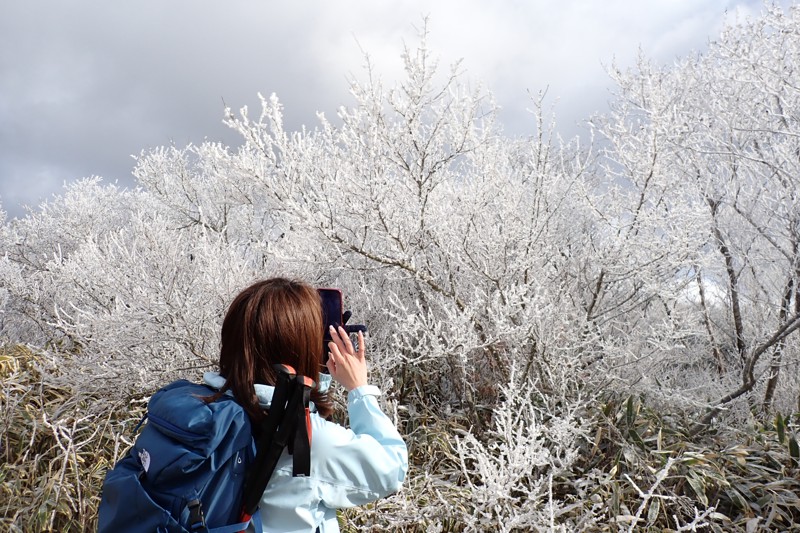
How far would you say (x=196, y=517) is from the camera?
4.10 feet

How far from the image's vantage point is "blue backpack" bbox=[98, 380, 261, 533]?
126 centimetres

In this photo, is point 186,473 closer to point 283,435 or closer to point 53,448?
point 283,435

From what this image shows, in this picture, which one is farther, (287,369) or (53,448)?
(53,448)

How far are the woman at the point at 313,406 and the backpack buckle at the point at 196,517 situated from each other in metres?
0.18

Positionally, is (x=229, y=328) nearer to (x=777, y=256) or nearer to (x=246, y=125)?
(x=246, y=125)

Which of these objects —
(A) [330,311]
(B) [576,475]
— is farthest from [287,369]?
(B) [576,475]

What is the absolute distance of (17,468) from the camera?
12.9 ft

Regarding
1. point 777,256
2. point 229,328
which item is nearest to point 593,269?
point 777,256

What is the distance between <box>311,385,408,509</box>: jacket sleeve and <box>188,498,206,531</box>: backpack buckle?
0.26 meters

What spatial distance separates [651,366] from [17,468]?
185 inches

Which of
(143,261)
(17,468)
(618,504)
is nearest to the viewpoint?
(618,504)

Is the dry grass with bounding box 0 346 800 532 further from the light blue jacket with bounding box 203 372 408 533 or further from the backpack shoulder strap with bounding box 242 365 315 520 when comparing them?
the backpack shoulder strap with bounding box 242 365 315 520

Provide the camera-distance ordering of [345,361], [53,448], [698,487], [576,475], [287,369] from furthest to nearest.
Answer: [53,448]
[576,475]
[698,487]
[345,361]
[287,369]

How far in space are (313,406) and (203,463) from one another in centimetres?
31
